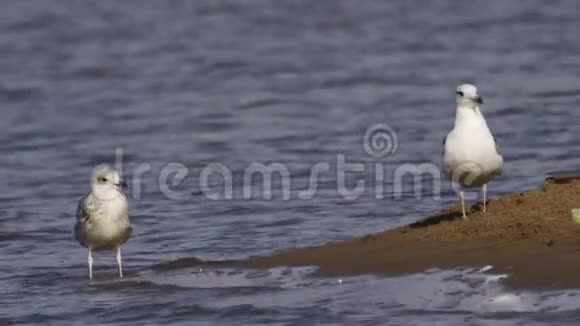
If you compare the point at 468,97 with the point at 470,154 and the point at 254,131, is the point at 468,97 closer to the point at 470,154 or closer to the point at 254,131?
the point at 470,154

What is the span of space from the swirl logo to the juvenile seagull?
591 centimetres

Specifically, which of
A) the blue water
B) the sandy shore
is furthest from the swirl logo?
the sandy shore

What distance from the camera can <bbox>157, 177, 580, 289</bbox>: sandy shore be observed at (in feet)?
38.5

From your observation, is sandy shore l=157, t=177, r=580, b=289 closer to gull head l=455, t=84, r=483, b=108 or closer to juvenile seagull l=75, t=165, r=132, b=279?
juvenile seagull l=75, t=165, r=132, b=279

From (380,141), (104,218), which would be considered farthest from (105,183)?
(380,141)

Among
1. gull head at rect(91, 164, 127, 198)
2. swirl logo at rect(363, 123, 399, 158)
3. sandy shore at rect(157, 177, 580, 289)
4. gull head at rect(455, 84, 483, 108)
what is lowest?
sandy shore at rect(157, 177, 580, 289)

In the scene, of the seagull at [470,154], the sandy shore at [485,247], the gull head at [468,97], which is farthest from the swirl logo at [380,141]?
the seagull at [470,154]

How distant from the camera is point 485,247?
1234 centimetres

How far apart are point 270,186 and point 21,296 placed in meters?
5.06

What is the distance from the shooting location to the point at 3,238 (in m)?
16.1

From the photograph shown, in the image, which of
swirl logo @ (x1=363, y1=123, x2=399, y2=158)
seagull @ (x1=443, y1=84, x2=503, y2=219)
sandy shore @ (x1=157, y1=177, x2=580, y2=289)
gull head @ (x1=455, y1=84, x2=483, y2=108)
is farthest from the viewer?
swirl logo @ (x1=363, y1=123, x2=399, y2=158)

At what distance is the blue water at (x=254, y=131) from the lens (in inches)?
487

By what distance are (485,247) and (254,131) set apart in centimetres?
952

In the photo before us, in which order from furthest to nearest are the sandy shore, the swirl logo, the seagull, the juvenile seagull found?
the swirl logo < the juvenile seagull < the seagull < the sandy shore
